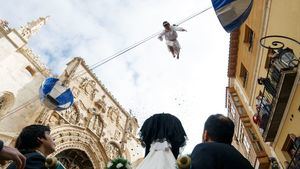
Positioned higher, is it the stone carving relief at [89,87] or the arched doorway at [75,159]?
the stone carving relief at [89,87]

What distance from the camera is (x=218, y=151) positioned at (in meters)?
2.77

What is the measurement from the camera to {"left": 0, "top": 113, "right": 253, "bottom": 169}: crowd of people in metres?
2.63

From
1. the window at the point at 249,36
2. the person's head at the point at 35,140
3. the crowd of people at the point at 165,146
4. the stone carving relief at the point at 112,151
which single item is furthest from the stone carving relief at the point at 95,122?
the person's head at the point at 35,140

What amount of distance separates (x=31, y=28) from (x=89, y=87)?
5187 mm

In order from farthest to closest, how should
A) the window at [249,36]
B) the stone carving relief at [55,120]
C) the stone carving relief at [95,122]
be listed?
the stone carving relief at [95,122]
the stone carving relief at [55,120]
the window at [249,36]

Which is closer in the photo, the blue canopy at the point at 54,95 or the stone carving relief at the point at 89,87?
the blue canopy at the point at 54,95

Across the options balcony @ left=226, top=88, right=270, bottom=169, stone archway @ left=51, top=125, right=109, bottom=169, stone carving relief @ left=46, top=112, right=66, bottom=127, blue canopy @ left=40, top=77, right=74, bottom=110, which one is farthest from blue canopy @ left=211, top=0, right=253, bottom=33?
stone carving relief @ left=46, top=112, right=66, bottom=127

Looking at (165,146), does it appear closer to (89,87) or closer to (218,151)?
(218,151)

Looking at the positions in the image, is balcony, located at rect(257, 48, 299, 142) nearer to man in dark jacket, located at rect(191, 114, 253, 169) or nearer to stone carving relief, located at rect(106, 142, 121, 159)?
man in dark jacket, located at rect(191, 114, 253, 169)

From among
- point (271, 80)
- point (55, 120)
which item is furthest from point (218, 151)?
point (55, 120)

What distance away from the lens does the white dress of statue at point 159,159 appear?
3572 millimetres

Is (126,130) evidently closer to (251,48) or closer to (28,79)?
(28,79)

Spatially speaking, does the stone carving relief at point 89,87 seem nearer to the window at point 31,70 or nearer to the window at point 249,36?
the window at point 31,70

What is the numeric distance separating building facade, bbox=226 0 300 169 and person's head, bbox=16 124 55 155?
5.82m
